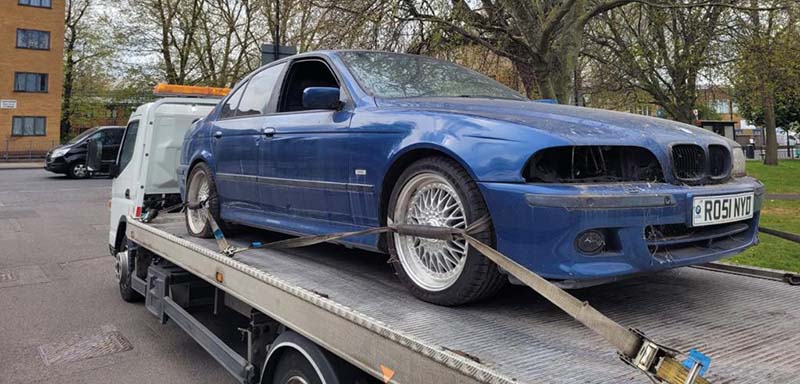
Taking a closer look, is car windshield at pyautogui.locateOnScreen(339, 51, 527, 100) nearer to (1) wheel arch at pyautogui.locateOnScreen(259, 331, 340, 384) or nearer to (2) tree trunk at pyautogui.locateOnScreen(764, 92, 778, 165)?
(1) wheel arch at pyautogui.locateOnScreen(259, 331, 340, 384)

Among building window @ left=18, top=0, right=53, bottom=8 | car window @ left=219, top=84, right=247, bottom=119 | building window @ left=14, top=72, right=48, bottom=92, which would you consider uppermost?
building window @ left=18, top=0, right=53, bottom=8

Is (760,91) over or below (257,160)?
over

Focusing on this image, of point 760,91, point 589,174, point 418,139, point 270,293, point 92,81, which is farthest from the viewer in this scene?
point 92,81

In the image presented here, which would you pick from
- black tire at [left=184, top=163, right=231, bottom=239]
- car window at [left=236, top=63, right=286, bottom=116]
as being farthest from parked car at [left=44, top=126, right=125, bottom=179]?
car window at [left=236, top=63, right=286, bottom=116]

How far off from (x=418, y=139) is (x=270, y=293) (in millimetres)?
1139

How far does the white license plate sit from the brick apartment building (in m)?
40.8

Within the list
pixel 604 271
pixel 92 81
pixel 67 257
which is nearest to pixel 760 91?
pixel 604 271

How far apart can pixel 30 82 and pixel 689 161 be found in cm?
4306

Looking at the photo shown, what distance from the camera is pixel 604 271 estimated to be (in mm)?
2115

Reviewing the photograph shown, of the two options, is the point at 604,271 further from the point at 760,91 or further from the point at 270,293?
the point at 760,91

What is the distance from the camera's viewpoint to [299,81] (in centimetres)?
388

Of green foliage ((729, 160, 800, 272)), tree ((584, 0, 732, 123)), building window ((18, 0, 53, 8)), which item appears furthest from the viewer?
building window ((18, 0, 53, 8))

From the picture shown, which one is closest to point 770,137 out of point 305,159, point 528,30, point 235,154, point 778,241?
point 778,241

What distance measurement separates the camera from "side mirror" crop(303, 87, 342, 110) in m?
3.04
